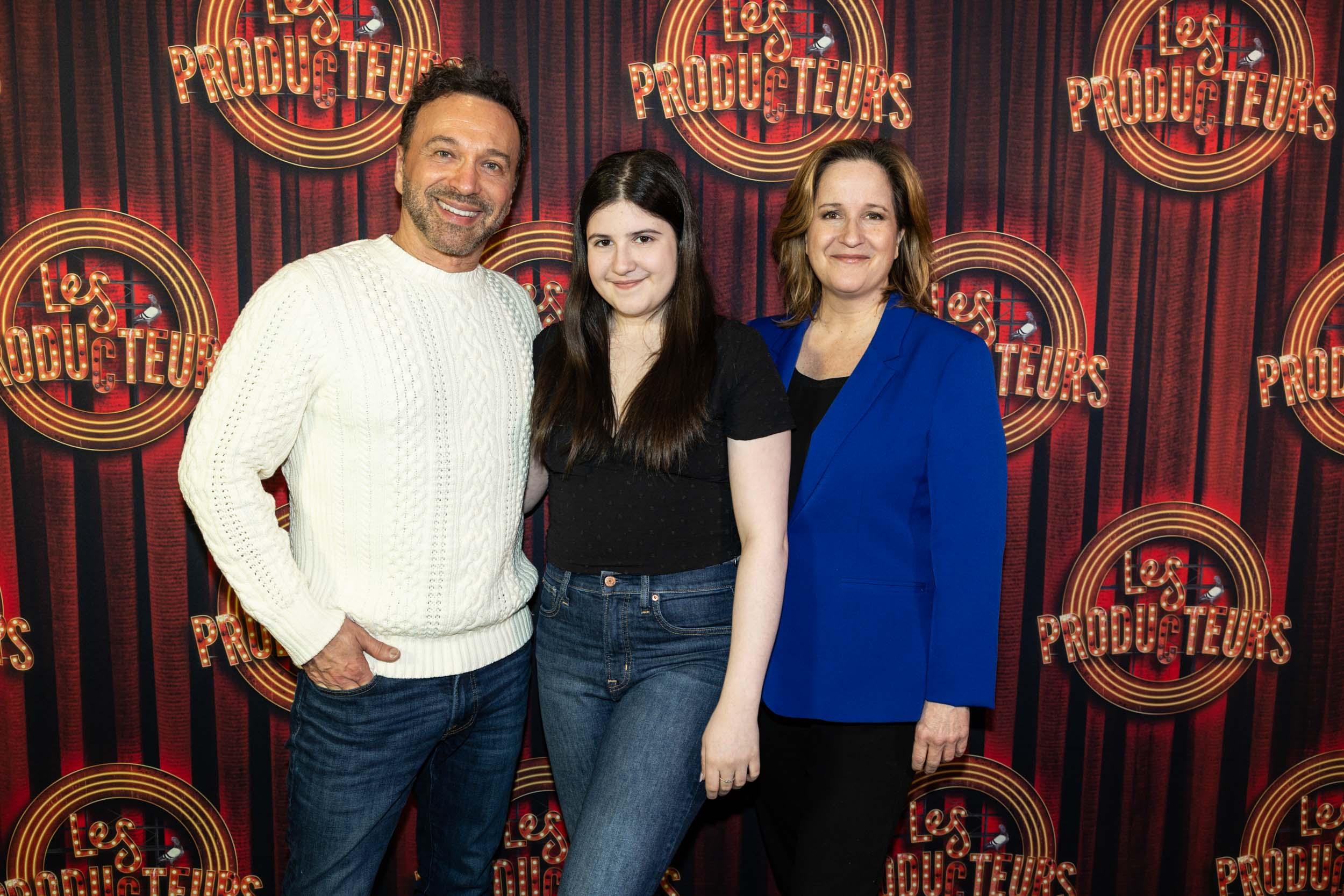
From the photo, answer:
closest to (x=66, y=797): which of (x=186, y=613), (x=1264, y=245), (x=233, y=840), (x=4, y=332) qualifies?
(x=233, y=840)

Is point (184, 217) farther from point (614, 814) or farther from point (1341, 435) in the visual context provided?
point (1341, 435)

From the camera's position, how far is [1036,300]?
7.78ft

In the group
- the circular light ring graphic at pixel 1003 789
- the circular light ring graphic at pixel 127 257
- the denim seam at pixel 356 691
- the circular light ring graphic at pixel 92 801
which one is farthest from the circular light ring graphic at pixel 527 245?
the circular light ring graphic at pixel 1003 789

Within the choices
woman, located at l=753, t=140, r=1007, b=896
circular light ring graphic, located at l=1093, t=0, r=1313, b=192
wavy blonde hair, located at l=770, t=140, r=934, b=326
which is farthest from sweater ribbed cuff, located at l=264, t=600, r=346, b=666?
circular light ring graphic, located at l=1093, t=0, r=1313, b=192

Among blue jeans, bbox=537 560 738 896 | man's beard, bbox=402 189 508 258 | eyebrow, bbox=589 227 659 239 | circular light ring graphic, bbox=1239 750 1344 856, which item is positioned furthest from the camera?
circular light ring graphic, bbox=1239 750 1344 856

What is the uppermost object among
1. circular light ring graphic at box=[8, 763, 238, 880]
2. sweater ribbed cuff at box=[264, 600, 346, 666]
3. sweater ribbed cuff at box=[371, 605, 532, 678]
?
sweater ribbed cuff at box=[264, 600, 346, 666]

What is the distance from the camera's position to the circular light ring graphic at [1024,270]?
92.5 inches

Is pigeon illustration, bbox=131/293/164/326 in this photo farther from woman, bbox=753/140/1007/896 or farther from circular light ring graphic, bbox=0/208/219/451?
woman, bbox=753/140/1007/896

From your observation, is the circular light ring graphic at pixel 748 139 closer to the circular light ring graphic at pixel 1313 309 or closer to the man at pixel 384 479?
the man at pixel 384 479

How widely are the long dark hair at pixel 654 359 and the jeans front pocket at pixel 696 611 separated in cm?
24

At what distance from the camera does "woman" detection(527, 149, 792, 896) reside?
1.59 metres

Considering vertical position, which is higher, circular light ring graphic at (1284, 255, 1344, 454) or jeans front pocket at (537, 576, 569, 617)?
circular light ring graphic at (1284, 255, 1344, 454)

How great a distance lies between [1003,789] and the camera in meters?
2.49

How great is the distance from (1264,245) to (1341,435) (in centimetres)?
57
